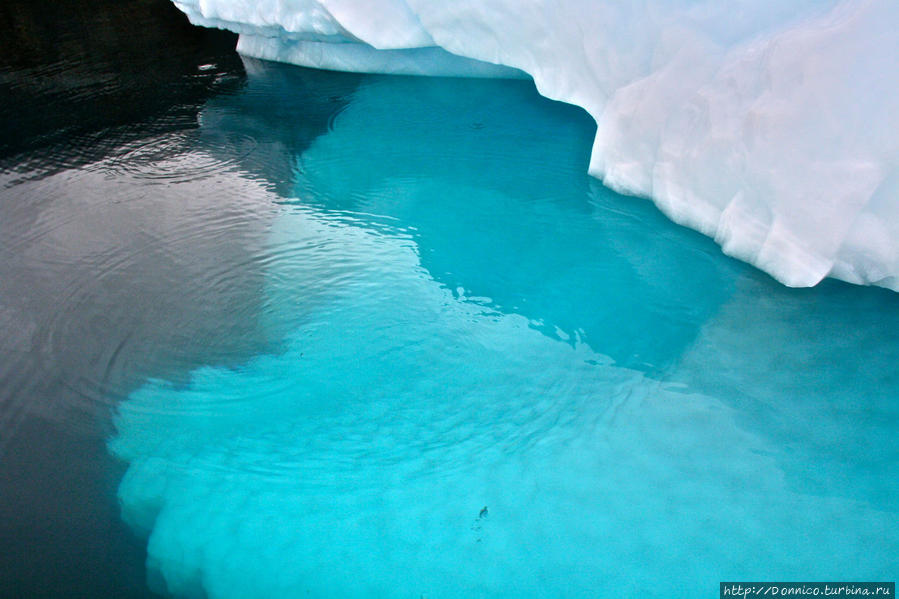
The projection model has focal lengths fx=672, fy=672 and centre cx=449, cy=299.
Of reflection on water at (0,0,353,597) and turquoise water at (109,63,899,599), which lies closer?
turquoise water at (109,63,899,599)

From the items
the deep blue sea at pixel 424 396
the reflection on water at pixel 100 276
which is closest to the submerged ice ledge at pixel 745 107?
the deep blue sea at pixel 424 396

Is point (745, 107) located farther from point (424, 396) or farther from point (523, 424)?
point (424, 396)

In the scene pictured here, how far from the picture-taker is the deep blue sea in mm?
2021

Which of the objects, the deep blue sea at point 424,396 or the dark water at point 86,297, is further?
the dark water at point 86,297

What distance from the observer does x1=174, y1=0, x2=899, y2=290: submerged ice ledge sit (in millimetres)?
2312

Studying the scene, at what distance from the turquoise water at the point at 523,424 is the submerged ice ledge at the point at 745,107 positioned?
0.88 ft

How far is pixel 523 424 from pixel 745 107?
154cm

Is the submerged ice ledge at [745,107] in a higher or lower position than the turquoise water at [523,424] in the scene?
higher

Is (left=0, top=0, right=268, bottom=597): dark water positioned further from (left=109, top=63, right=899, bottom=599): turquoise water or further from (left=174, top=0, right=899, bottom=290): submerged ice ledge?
(left=174, top=0, right=899, bottom=290): submerged ice ledge

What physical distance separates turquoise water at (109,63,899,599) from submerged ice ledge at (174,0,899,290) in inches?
10.6

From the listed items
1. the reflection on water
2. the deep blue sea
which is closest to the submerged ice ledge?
the deep blue sea

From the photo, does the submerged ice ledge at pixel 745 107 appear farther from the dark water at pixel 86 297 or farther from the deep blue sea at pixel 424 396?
the dark water at pixel 86 297

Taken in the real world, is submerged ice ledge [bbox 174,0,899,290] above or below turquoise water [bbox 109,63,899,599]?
above

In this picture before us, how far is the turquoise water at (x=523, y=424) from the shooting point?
6.50 ft
